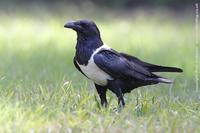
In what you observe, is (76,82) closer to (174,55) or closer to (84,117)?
(84,117)

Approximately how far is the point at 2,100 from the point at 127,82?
1219 millimetres

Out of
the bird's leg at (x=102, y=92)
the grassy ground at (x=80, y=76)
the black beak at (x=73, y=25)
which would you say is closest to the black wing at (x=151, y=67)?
the grassy ground at (x=80, y=76)

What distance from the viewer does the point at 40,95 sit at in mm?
7285

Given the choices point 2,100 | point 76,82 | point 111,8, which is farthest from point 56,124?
point 111,8

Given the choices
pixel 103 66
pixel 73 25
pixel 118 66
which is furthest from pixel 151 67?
pixel 73 25

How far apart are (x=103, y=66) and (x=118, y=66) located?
0.18 meters

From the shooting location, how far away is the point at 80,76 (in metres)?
10.3

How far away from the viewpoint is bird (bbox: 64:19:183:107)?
23.0 feet

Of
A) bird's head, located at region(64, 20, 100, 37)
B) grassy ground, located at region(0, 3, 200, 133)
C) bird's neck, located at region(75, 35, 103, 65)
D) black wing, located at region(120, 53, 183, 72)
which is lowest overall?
grassy ground, located at region(0, 3, 200, 133)

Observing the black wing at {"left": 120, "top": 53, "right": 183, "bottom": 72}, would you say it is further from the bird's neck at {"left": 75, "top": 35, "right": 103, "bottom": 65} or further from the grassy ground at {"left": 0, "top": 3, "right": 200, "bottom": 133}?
the bird's neck at {"left": 75, "top": 35, "right": 103, "bottom": 65}

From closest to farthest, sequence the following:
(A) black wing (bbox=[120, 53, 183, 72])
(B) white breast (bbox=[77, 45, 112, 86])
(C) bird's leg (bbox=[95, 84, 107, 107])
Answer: (B) white breast (bbox=[77, 45, 112, 86]) → (C) bird's leg (bbox=[95, 84, 107, 107]) → (A) black wing (bbox=[120, 53, 183, 72])

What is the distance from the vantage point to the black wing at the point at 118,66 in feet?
23.0

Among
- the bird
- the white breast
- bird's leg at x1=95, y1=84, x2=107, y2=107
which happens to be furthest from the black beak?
bird's leg at x1=95, y1=84, x2=107, y2=107

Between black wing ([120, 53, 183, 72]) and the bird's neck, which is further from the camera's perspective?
black wing ([120, 53, 183, 72])
